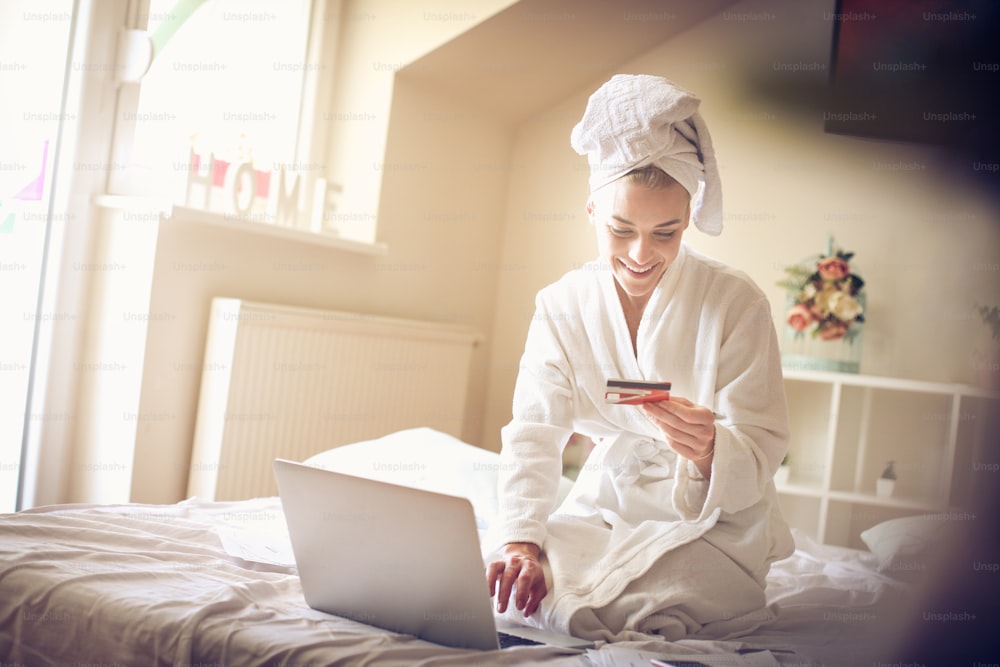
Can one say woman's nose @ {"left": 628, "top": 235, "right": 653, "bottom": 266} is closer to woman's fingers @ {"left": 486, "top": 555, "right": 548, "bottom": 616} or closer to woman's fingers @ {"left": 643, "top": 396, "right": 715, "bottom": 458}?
woman's fingers @ {"left": 643, "top": 396, "right": 715, "bottom": 458}

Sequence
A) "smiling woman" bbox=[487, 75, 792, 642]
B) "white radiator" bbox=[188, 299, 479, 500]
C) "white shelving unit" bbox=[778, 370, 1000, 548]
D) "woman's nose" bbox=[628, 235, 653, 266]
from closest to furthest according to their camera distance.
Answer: "smiling woman" bbox=[487, 75, 792, 642], "woman's nose" bbox=[628, 235, 653, 266], "white radiator" bbox=[188, 299, 479, 500], "white shelving unit" bbox=[778, 370, 1000, 548]

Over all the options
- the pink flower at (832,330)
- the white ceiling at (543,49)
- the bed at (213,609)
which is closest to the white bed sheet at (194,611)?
the bed at (213,609)

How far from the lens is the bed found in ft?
3.53

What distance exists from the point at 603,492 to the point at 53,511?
0.93m

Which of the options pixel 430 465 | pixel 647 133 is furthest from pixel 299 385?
pixel 647 133

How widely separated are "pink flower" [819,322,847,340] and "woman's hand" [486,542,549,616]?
210 cm

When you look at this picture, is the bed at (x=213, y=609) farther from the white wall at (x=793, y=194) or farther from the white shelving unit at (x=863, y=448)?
the white wall at (x=793, y=194)

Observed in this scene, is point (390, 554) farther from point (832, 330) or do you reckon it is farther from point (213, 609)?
point (832, 330)

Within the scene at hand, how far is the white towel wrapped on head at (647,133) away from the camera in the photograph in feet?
4.49

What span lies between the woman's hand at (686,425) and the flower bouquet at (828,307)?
195 cm

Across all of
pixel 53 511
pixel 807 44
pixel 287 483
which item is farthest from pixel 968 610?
pixel 807 44

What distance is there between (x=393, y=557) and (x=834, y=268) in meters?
2.43

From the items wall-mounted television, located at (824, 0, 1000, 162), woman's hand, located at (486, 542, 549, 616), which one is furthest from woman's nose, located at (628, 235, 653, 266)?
woman's hand, located at (486, 542, 549, 616)

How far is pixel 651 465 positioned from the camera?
159 cm
